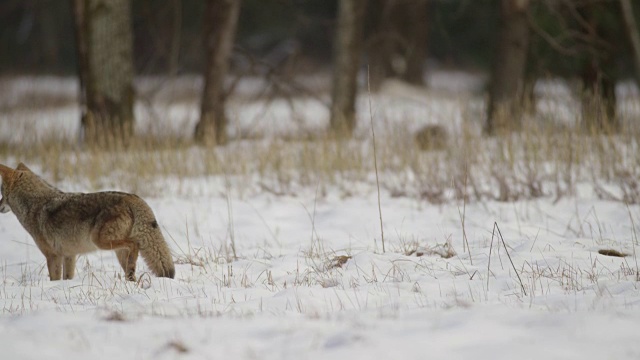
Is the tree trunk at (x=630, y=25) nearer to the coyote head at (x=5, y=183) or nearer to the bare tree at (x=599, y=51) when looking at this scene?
the bare tree at (x=599, y=51)

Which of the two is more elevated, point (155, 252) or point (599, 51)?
point (599, 51)

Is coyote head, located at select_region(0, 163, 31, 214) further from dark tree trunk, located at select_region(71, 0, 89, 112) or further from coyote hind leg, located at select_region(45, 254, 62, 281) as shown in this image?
dark tree trunk, located at select_region(71, 0, 89, 112)

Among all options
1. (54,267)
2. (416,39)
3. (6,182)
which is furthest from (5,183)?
(416,39)

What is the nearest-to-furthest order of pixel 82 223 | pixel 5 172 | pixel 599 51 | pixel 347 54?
pixel 82 223, pixel 5 172, pixel 599 51, pixel 347 54

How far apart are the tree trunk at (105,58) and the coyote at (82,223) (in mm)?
5551

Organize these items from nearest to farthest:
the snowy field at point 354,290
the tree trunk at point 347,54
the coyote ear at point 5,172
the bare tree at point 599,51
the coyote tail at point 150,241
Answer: the snowy field at point 354,290 → the coyote tail at point 150,241 → the coyote ear at point 5,172 → the bare tree at point 599,51 → the tree trunk at point 347,54

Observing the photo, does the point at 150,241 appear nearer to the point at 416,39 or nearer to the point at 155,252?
the point at 155,252

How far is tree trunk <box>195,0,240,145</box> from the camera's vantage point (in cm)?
1290

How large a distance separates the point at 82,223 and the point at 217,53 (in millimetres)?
8011

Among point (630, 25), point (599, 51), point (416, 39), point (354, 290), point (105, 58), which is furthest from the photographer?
point (416, 39)

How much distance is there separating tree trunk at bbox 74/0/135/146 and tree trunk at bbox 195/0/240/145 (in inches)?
57.3

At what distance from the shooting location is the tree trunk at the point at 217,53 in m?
12.9

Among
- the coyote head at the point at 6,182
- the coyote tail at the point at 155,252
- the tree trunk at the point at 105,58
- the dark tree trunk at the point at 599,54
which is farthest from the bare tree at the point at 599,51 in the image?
the coyote head at the point at 6,182

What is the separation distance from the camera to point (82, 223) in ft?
18.0
